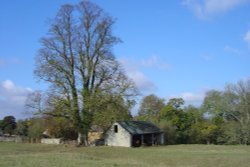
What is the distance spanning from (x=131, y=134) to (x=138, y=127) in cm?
401

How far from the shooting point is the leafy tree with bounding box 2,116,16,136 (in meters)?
110

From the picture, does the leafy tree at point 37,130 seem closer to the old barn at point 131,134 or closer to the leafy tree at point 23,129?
the leafy tree at point 23,129

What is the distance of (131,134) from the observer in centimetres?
5456

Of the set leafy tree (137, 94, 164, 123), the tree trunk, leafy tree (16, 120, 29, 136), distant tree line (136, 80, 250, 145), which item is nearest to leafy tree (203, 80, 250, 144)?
distant tree line (136, 80, 250, 145)

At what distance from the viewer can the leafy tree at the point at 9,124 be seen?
110 metres

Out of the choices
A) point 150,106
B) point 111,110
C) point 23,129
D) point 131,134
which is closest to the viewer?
point 111,110

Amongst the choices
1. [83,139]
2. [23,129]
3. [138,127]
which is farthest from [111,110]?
[23,129]

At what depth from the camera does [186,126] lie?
75.2 meters

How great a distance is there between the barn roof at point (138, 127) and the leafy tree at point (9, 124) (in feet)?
193

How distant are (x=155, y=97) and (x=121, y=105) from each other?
40.6 meters

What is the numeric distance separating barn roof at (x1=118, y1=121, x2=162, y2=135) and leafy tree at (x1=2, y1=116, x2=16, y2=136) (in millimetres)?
58872

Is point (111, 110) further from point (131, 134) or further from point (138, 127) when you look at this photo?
point (138, 127)

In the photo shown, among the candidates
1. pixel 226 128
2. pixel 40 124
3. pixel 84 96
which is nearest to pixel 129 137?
pixel 84 96

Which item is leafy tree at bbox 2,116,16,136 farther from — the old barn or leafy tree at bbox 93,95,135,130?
leafy tree at bbox 93,95,135,130
